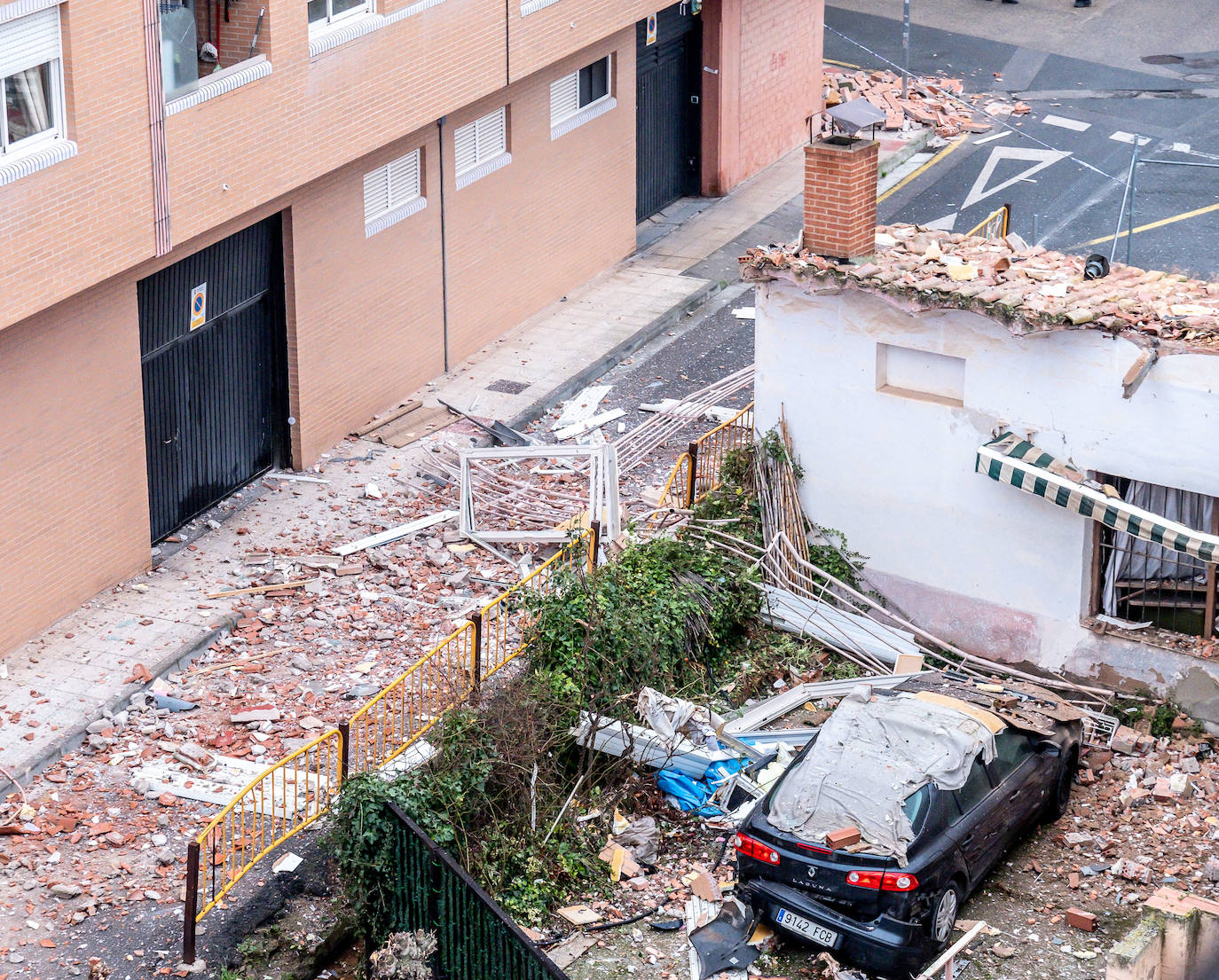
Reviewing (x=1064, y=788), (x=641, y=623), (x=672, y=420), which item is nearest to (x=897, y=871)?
(x=1064, y=788)

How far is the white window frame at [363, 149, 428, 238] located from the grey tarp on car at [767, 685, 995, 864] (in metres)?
9.19

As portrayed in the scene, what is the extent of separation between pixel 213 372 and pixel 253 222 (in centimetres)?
168

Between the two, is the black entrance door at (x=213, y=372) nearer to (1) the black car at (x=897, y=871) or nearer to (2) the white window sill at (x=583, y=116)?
(2) the white window sill at (x=583, y=116)

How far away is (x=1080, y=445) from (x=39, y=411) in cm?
939

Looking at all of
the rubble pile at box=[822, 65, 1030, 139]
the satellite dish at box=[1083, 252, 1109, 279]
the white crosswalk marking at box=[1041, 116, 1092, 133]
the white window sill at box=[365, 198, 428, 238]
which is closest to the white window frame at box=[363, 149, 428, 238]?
the white window sill at box=[365, 198, 428, 238]

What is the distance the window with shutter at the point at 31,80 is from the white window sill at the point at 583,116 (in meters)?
9.46

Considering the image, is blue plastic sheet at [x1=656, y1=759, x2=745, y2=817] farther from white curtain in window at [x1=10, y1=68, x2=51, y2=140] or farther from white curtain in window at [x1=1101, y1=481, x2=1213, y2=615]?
white curtain in window at [x1=10, y1=68, x2=51, y2=140]

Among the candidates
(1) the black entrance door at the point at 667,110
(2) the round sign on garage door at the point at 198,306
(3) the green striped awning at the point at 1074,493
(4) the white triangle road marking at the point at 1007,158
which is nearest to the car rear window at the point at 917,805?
(3) the green striped awning at the point at 1074,493

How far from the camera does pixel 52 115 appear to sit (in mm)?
14109

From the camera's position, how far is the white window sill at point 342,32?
17.2m

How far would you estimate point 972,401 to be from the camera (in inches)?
604

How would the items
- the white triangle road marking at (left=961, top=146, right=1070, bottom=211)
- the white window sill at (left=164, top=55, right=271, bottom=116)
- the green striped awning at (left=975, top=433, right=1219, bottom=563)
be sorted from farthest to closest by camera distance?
the white triangle road marking at (left=961, top=146, right=1070, bottom=211)
the white window sill at (left=164, top=55, right=271, bottom=116)
the green striped awning at (left=975, top=433, right=1219, bottom=563)

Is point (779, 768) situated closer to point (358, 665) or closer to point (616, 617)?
point (616, 617)

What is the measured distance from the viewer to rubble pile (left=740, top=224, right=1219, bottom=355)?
46.2 feet
